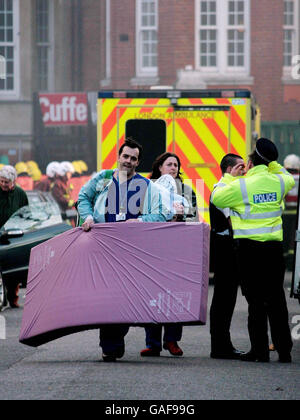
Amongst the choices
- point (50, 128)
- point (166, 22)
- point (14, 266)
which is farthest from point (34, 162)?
point (14, 266)

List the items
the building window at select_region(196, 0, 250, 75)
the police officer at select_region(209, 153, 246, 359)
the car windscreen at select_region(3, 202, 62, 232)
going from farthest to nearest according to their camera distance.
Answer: the building window at select_region(196, 0, 250, 75), the car windscreen at select_region(3, 202, 62, 232), the police officer at select_region(209, 153, 246, 359)

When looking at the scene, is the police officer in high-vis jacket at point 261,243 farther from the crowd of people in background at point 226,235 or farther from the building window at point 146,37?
the building window at point 146,37

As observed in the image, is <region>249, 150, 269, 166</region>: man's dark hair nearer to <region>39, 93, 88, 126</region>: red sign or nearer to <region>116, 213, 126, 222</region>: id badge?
<region>116, 213, 126, 222</region>: id badge

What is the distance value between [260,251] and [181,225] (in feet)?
2.55

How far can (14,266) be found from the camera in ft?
50.6

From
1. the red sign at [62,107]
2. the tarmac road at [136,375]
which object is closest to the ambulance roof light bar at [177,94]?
the tarmac road at [136,375]

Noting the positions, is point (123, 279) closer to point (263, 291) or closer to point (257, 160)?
point (263, 291)

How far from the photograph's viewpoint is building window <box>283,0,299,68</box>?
3391cm

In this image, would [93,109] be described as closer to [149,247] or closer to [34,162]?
[34,162]

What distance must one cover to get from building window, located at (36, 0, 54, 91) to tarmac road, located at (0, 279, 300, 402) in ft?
83.1

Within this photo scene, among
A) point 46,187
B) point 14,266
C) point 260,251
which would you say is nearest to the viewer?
point 260,251

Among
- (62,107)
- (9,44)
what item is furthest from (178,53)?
(9,44)

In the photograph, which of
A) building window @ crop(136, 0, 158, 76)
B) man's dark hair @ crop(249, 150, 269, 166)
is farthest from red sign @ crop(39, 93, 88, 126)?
man's dark hair @ crop(249, 150, 269, 166)

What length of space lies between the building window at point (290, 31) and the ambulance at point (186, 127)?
1688 cm
